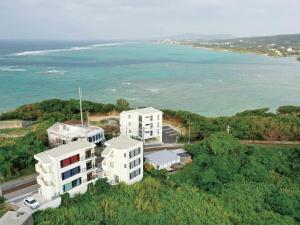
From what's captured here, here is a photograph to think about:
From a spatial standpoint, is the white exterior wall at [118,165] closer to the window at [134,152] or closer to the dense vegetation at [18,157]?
the window at [134,152]

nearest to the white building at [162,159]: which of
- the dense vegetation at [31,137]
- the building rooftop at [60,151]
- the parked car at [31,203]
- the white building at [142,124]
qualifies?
the white building at [142,124]

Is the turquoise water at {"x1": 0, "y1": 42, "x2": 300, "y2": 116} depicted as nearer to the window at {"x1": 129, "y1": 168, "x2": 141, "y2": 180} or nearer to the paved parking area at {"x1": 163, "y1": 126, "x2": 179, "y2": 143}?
the paved parking area at {"x1": 163, "y1": 126, "x2": 179, "y2": 143}

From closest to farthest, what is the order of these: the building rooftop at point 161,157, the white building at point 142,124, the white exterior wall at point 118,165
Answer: the white exterior wall at point 118,165 < the building rooftop at point 161,157 < the white building at point 142,124

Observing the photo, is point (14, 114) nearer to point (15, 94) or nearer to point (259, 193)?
point (15, 94)

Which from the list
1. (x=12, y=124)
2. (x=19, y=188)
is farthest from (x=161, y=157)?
(x=12, y=124)

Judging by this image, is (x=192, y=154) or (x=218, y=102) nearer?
(x=192, y=154)

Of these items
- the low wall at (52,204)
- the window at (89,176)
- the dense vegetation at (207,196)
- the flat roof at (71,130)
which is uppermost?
the flat roof at (71,130)

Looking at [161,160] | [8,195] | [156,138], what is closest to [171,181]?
[161,160]
